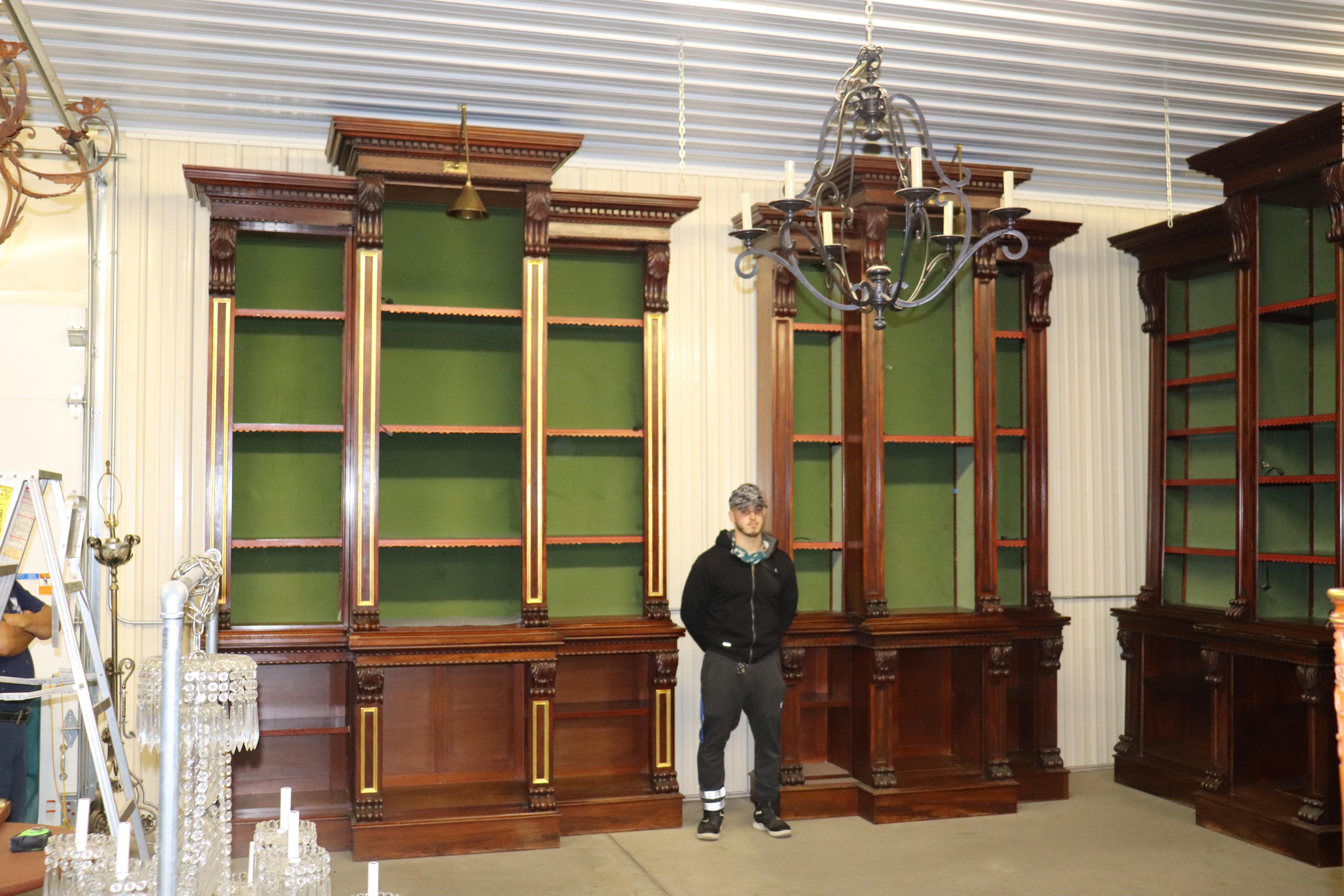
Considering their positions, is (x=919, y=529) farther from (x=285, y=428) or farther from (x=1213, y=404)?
(x=285, y=428)

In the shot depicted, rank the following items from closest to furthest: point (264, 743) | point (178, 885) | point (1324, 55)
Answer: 1. point (178, 885)
2. point (1324, 55)
3. point (264, 743)

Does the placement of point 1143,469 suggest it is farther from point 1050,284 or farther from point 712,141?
point 712,141

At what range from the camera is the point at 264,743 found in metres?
5.71

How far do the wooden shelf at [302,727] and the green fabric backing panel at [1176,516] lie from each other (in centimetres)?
491

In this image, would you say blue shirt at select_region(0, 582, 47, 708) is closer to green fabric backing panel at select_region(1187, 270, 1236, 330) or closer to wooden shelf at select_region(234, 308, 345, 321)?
wooden shelf at select_region(234, 308, 345, 321)

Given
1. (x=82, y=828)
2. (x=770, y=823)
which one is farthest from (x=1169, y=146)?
(x=82, y=828)

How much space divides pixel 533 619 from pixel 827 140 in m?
3.05

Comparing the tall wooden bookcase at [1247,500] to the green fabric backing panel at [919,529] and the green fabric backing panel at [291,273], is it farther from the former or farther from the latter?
the green fabric backing panel at [291,273]

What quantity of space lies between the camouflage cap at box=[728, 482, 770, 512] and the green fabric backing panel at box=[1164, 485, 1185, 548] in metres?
2.86

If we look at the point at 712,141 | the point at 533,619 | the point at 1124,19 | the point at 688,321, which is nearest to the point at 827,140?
the point at 712,141

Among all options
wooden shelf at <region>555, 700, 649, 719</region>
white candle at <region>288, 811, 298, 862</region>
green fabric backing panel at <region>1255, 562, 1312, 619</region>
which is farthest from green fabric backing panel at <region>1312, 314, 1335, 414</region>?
white candle at <region>288, 811, 298, 862</region>

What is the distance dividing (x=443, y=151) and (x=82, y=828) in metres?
3.85

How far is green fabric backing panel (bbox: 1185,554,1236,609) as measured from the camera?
6652 mm

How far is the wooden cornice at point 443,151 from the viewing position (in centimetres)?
539
